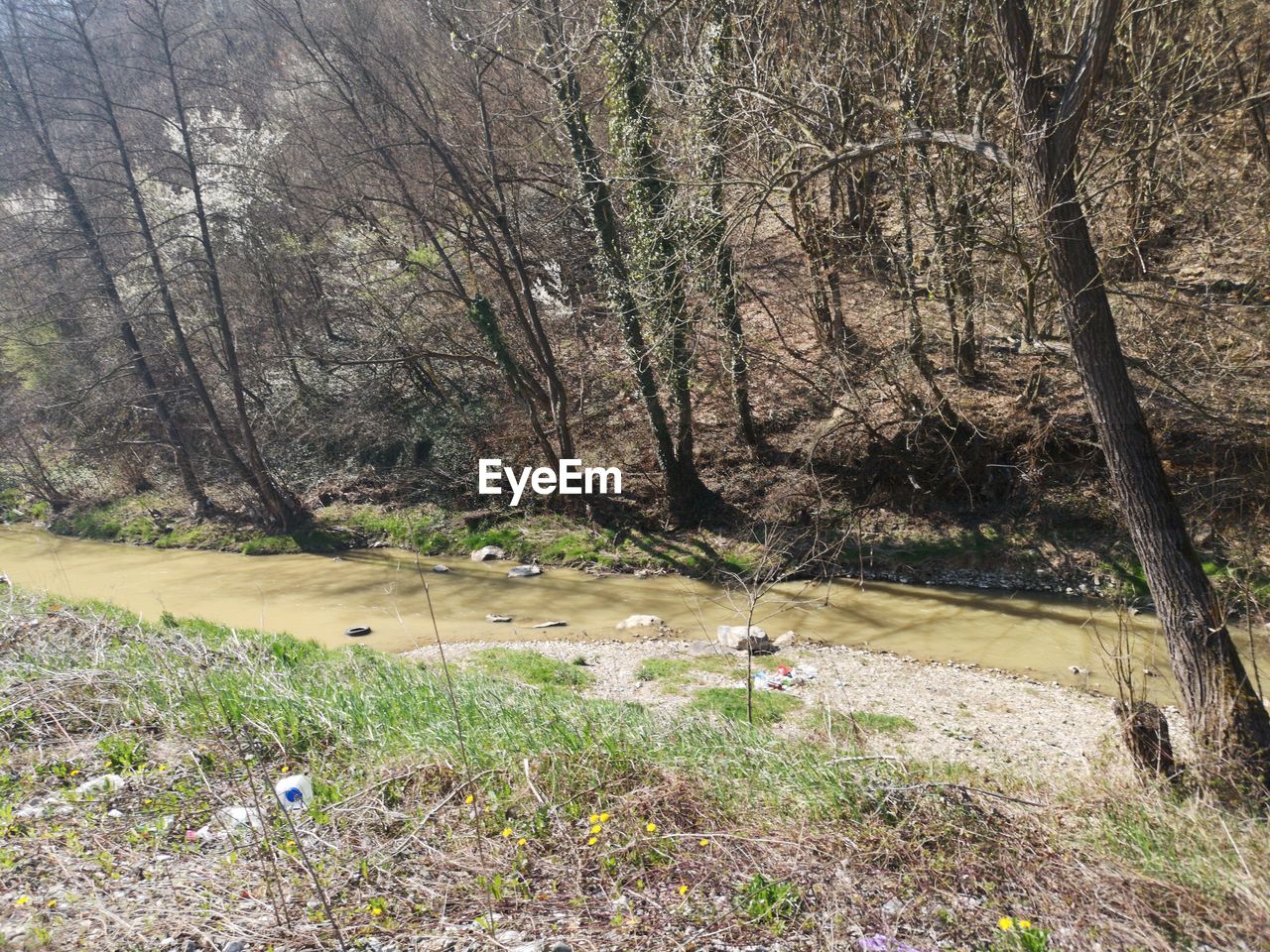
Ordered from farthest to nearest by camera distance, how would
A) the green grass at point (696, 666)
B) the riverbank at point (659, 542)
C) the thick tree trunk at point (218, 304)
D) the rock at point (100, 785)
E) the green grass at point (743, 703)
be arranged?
1. the thick tree trunk at point (218, 304)
2. the riverbank at point (659, 542)
3. the green grass at point (696, 666)
4. the green grass at point (743, 703)
5. the rock at point (100, 785)

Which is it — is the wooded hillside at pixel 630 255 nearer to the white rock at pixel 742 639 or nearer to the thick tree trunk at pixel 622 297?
the thick tree trunk at pixel 622 297

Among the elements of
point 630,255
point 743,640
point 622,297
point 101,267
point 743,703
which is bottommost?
point 743,703

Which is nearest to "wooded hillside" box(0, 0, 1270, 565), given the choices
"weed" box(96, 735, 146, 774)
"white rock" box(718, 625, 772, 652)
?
"white rock" box(718, 625, 772, 652)

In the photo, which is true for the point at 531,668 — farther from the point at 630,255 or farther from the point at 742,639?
the point at 630,255

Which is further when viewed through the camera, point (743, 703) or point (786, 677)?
point (786, 677)

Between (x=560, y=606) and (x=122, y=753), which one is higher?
(x=122, y=753)

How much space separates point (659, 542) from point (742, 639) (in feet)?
14.7

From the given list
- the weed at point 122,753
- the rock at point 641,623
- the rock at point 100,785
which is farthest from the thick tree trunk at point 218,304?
the rock at point 100,785

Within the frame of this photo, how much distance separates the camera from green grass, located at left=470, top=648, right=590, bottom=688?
8.84 m

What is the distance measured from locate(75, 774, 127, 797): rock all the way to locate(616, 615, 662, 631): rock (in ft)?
25.0

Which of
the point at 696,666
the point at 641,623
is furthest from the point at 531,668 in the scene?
the point at 641,623

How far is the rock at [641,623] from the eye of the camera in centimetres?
1152

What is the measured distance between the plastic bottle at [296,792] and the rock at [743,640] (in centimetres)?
647

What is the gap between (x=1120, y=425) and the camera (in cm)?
539
